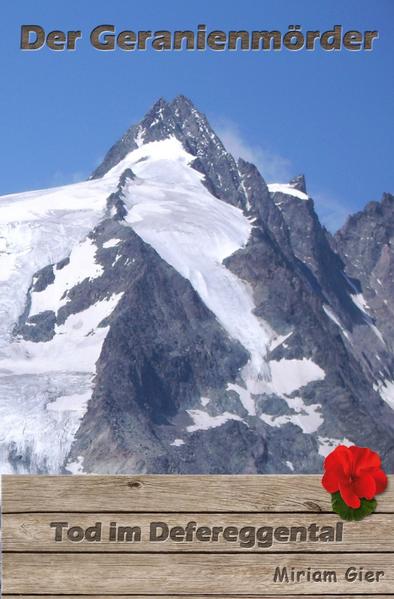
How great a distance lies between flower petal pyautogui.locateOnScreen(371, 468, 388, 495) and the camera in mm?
7730

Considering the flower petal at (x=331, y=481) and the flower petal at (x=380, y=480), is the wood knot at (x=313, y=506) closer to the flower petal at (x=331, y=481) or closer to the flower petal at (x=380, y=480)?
the flower petal at (x=331, y=481)

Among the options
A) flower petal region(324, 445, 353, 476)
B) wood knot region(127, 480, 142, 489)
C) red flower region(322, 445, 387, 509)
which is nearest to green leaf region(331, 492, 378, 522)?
red flower region(322, 445, 387, 509)

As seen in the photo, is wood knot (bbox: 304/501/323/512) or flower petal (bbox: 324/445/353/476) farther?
wood knot (bbox: 304/501/323/512)

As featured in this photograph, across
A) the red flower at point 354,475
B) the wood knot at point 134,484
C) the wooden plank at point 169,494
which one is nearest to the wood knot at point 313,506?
the wooden plank at point 169,494

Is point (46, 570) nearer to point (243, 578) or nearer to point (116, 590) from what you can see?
point (116, 590)

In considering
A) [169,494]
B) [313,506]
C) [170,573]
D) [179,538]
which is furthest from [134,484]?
[313,506]

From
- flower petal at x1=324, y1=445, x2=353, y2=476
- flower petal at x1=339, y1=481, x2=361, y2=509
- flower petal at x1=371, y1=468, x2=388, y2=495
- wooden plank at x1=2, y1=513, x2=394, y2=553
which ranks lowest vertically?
wooden plank at x1=2, y1=513, x2=394, y2=553

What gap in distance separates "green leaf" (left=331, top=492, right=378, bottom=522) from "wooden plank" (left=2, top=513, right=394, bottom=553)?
5 centimetres

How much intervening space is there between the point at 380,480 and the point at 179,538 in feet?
4.02

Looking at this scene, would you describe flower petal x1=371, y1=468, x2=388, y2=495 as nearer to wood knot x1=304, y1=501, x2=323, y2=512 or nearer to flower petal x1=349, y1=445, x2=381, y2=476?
flower petal x1=349, y1=445, x2=381, y2=476

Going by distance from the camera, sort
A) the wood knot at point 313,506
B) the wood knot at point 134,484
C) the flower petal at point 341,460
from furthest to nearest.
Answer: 1. the wood knot at point 313,506
2. the wood knot at point 134,484
3. the flower petal at point 341,460

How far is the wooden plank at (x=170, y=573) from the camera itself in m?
7.62

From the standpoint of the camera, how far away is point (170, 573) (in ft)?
25.2

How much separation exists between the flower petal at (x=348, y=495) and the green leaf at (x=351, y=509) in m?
0.05
